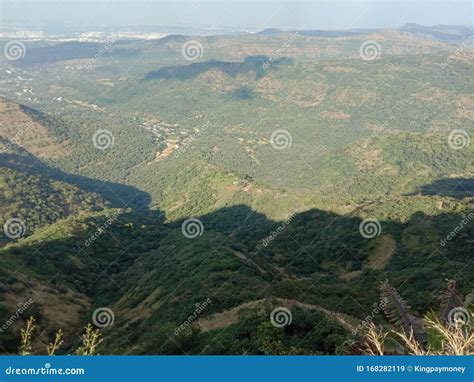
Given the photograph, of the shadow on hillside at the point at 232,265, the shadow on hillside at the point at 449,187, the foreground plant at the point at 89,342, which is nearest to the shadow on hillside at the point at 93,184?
the shadow on hillside at the point at 232,265

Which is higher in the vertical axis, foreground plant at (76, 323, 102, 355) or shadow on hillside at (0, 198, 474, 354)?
foreground plant at (76, 323, 102, 355)

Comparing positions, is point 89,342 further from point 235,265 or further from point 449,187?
point 449,187

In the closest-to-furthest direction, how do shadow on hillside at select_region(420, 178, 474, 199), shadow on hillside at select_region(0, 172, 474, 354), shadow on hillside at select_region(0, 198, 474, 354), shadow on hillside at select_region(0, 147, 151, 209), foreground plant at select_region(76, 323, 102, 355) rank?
foreground plant at select_region(76, 323, 102, 355), shadow on hillside at select_region(0, 172, 474, 354), shadow on hillside at select_region(0, 198, 474, 354), shadow on hillside at select_region(420, 178, 474, 199), shadow on hillside at select_region(0, 147, 151, 209)

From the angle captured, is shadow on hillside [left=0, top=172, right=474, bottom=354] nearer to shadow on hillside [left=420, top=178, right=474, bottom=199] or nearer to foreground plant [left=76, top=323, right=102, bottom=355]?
foreground plant [left=76, top=323, right=102, bottom=355]

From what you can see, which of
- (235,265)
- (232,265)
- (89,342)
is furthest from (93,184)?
(89,342)

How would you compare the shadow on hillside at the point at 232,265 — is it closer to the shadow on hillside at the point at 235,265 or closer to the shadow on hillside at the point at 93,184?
the shadow on hillside at the point at 235,265

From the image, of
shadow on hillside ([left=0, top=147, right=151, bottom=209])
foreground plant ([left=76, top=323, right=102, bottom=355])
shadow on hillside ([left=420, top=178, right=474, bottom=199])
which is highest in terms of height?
foreground plant ([left=76, top=323, right=102, bottom=355])

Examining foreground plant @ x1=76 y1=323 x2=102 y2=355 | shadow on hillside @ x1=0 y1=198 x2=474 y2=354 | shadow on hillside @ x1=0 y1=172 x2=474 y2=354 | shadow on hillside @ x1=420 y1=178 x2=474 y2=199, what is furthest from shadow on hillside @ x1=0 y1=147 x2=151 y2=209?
foreground plant @ x1=76 y1=323 x2=102 y2=355

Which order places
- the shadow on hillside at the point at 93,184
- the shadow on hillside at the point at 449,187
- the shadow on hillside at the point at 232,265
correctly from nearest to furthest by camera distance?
1. the shadow on hillside at the point at 232,265
2. the shadow on hillside at the point at 449,187
3. the shadow on hillside at the point at 93,184

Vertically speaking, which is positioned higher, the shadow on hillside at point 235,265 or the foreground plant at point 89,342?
the foreground plant at point 89,342

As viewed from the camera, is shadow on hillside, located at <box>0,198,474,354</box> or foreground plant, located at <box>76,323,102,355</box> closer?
foreground plant, located at <box>76,323,102,355</box>
